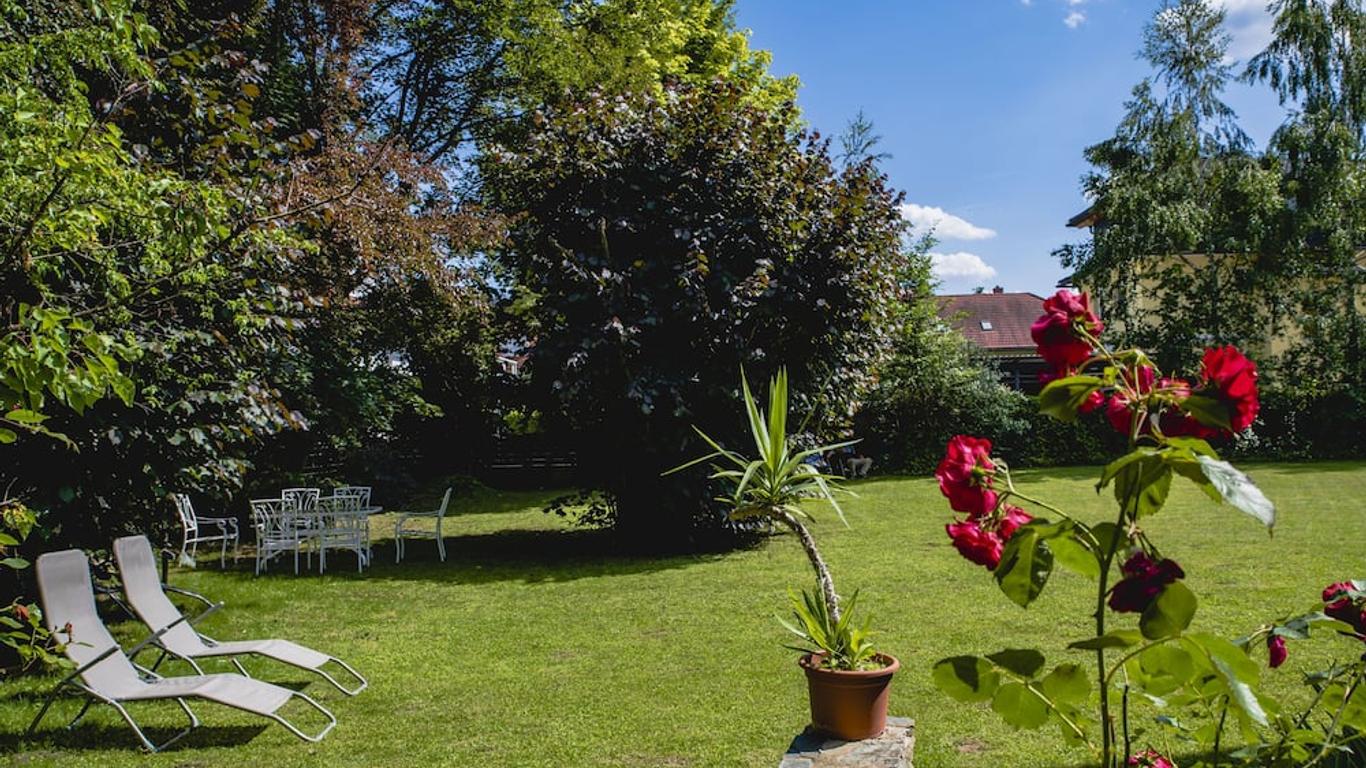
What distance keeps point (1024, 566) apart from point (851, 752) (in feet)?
8.42

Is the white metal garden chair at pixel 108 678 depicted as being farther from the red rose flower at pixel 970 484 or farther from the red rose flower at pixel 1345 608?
the red rose flower at pixel 1345 608

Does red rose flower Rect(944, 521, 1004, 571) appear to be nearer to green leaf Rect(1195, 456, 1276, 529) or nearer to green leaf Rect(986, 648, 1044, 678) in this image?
green leaf Rect(986, 648, 1044, 678)

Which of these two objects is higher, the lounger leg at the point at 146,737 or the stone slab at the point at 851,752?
the stone slab at the point at 851,752

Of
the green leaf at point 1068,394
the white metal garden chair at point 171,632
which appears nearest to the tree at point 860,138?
the white metal garden chair at point 171,632

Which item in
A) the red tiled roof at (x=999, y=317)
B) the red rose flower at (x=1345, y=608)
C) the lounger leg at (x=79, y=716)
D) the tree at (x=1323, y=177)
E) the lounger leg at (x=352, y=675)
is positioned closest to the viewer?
the red rose flower at (x=1345, y=608)

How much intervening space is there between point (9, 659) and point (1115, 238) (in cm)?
2188

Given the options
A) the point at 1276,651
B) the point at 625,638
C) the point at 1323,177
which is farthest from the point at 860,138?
the point at 1276,651

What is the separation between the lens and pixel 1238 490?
47.4 inches

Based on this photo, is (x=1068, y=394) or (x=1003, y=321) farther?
(x=1003, y=321)

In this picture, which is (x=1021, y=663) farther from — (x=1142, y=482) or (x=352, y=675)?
(x=352, y=675)

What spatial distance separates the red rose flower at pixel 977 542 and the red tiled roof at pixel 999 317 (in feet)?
128

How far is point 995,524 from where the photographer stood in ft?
5.66

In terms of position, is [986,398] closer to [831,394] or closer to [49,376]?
[831,394]

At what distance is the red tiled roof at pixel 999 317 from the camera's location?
40406 mm
